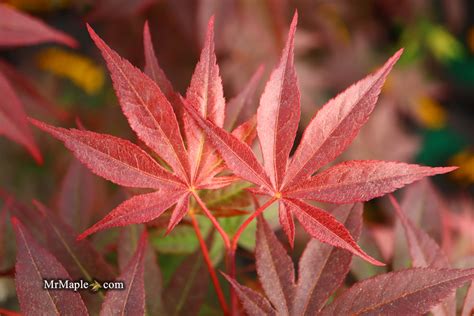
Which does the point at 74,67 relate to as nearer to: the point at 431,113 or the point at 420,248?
the point at 431,113

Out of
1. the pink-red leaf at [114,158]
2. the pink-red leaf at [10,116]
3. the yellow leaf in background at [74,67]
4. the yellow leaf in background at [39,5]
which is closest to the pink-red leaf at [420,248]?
the pink-red leaf at [114,158]

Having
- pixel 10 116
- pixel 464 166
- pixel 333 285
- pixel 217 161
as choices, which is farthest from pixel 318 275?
pixel 464 166

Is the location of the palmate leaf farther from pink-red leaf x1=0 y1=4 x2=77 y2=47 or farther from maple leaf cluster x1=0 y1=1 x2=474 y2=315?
pink-red leaf x1=0 y1=4 x2=77 y2=47

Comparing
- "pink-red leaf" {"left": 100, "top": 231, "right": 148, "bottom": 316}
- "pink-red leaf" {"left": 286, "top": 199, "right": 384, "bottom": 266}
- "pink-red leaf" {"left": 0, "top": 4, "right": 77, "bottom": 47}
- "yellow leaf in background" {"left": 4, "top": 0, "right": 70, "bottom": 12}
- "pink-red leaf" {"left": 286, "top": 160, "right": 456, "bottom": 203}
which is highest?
"yellow leaf in background" {"left": 4, "top": 0, "right": 70, "bottom": 12}

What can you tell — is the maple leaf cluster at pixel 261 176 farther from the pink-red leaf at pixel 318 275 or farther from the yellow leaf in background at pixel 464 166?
the yellow leaf in background at pixel 464 166

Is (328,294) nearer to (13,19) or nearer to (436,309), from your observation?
(436,309)

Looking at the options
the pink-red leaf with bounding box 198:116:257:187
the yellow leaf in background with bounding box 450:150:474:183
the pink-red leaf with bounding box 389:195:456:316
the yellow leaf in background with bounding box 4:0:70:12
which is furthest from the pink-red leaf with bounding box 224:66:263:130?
the yellow leaf in background with bounding box 450:150:474:183
